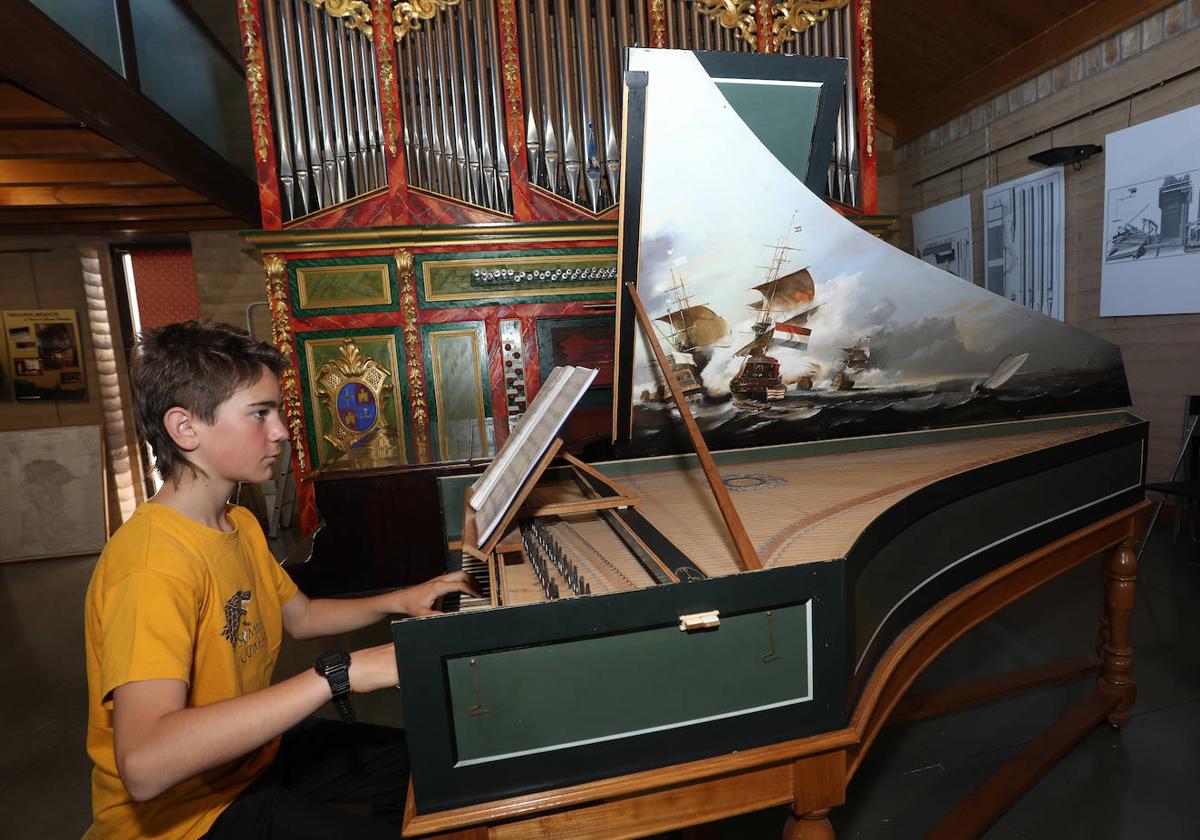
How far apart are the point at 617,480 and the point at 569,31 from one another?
11.7 ft

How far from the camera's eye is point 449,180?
432 centimetres

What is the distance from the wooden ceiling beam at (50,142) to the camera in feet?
10.8

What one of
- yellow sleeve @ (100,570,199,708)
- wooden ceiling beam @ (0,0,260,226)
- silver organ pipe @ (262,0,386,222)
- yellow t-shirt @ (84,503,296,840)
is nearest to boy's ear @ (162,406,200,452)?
yellow t-shirt @ (84,503,296,840)

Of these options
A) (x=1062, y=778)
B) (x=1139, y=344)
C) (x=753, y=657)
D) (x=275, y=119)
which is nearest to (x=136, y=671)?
(x=753, y=657)

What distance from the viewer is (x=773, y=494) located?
6.06ft

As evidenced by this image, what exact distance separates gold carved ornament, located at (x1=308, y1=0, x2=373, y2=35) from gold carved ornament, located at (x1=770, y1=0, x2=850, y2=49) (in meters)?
2.78

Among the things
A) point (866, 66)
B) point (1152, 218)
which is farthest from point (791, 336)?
point (1152, 218)

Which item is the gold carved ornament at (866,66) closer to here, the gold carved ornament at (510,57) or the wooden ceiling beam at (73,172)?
the gold carved ornament at (510,57)

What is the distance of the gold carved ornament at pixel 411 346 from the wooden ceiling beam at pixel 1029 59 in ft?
16.3

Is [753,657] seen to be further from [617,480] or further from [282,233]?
[282,233]

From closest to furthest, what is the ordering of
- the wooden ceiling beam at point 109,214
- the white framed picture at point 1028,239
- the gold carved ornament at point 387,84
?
the gold carved ornament at point 387,84 → the wooden ceiling beam at point 109,214 → the white framed picture at point 1028,239

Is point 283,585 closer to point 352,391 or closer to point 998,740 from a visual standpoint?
point 998,740

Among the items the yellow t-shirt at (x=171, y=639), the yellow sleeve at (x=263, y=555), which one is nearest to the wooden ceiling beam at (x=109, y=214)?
the yellow sleeve at (x=263, y=555)

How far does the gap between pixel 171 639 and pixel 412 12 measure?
4.34m
